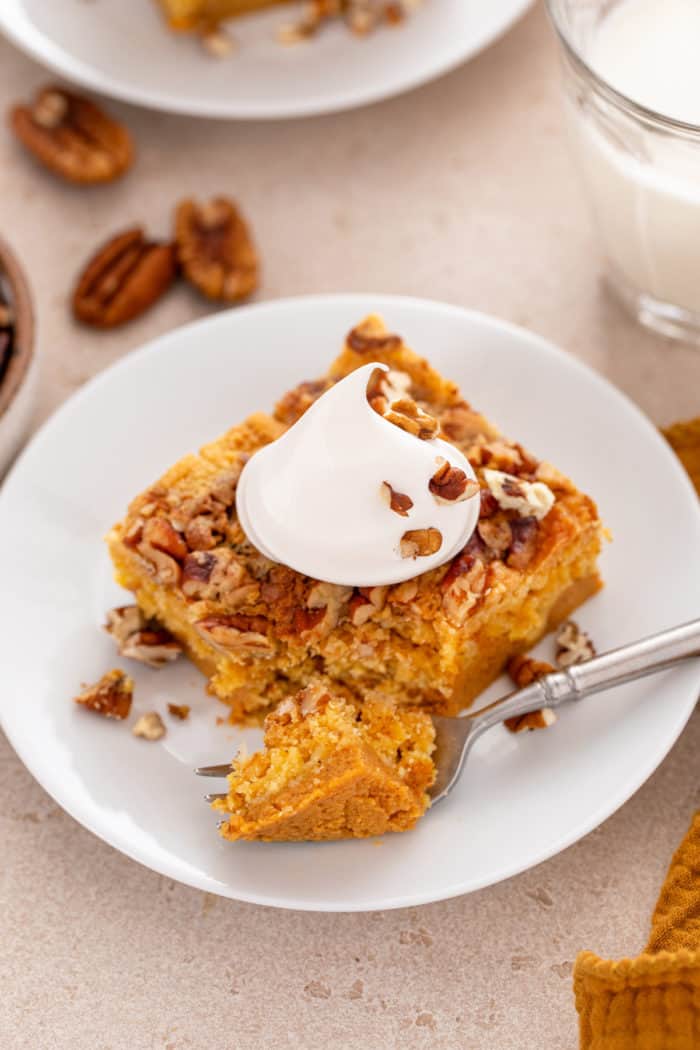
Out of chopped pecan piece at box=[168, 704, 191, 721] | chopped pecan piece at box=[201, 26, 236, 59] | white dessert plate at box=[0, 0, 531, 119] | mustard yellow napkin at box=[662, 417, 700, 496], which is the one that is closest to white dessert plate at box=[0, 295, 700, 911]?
chopped pecan piece at box=[168, 704, 191, 721]

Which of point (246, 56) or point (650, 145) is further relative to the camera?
point (246, 56)

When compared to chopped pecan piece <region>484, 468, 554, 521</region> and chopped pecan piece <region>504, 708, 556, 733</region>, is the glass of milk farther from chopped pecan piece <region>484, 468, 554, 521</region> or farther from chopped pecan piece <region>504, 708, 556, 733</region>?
chopped pecan piece <region>504, 708, 556, 733</region>

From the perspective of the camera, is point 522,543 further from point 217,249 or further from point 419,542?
point 217,249

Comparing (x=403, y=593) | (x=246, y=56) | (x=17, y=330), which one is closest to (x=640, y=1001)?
(x=403, y=593)

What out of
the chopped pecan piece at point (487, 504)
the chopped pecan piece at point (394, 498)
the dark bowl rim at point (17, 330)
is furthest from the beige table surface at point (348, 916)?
the chopped pecan piece at point (394, 498)

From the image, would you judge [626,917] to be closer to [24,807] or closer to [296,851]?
[296,851]

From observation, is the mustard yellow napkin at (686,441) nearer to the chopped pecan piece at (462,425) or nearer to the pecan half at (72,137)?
the chopped pecan piece at (462,425)

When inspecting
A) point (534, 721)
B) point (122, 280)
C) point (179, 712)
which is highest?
point (122, 280)
